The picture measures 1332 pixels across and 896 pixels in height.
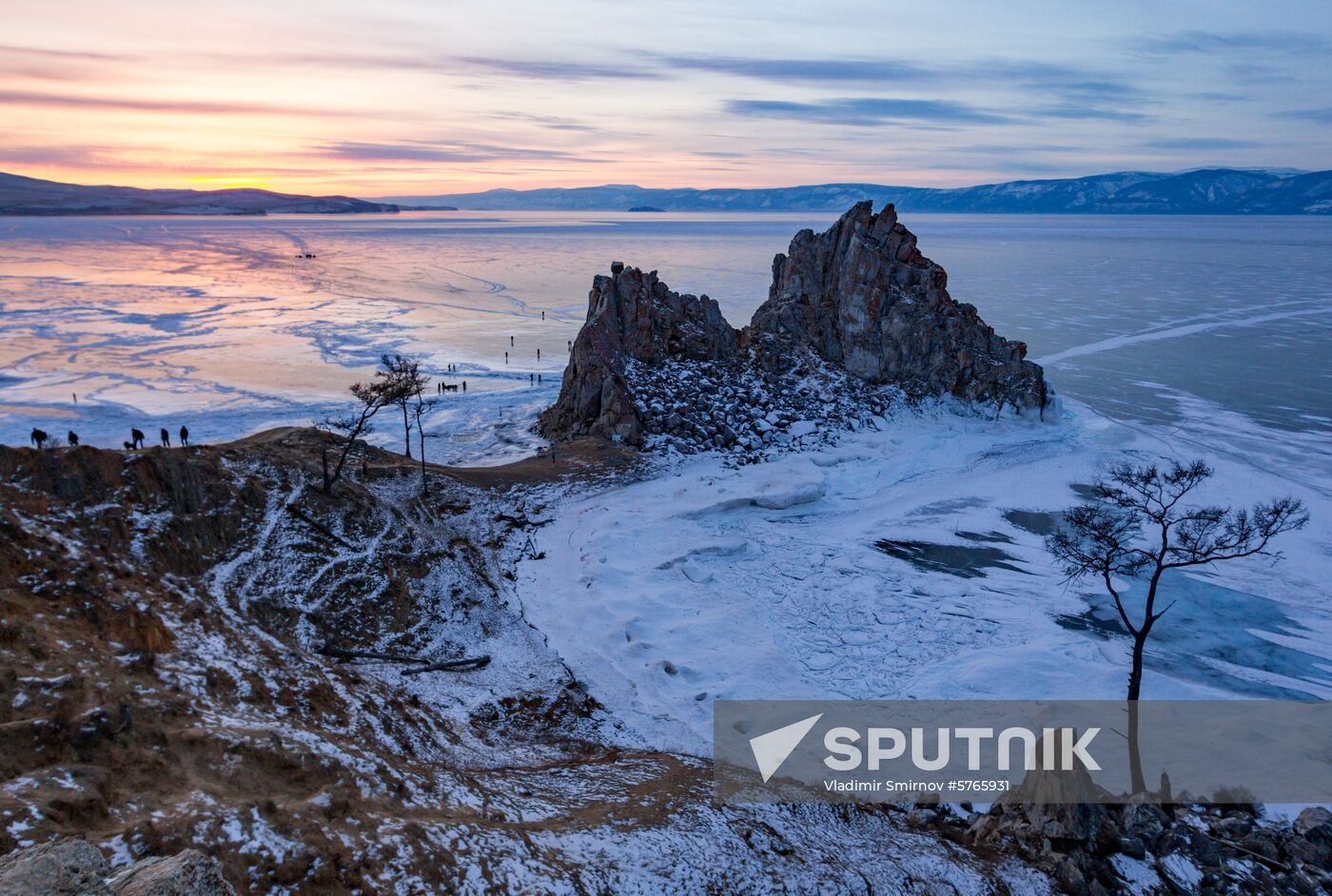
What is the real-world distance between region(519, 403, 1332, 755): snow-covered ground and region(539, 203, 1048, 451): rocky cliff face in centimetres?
453

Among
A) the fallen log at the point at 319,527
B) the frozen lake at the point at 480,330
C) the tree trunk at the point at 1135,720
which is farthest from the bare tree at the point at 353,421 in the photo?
the tree trunk at the point at 1135,720

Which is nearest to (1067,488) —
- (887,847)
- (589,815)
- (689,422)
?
→ (689,422)

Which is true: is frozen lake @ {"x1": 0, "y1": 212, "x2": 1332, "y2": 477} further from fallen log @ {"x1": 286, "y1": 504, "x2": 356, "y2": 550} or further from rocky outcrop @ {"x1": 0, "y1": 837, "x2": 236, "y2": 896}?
rocky outcrop @ {"x1": 0, "y1": 837, "x2": 236, "y2": 896}

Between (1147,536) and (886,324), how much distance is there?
18.7m

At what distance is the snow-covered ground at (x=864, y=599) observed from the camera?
21.0 meters

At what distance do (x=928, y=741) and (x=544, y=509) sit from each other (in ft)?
54.3

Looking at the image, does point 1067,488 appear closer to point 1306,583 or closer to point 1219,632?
point 1306,583

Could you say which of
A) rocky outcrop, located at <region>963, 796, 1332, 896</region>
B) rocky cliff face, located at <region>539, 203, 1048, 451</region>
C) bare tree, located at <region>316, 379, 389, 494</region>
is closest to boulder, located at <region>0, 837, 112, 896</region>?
rocky outcrop, located at <region>963, 796, 1332, 896</region>

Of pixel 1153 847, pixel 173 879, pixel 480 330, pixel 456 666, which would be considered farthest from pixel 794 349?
pixel 173 879

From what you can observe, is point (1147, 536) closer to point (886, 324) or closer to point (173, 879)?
point (886, 324)

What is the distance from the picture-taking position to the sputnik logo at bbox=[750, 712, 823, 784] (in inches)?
695

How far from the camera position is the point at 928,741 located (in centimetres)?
1852

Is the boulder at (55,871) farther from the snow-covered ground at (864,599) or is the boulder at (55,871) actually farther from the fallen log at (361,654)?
the snow-covered ground at (864,599)

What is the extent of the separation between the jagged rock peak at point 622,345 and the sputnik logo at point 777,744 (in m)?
19.6
